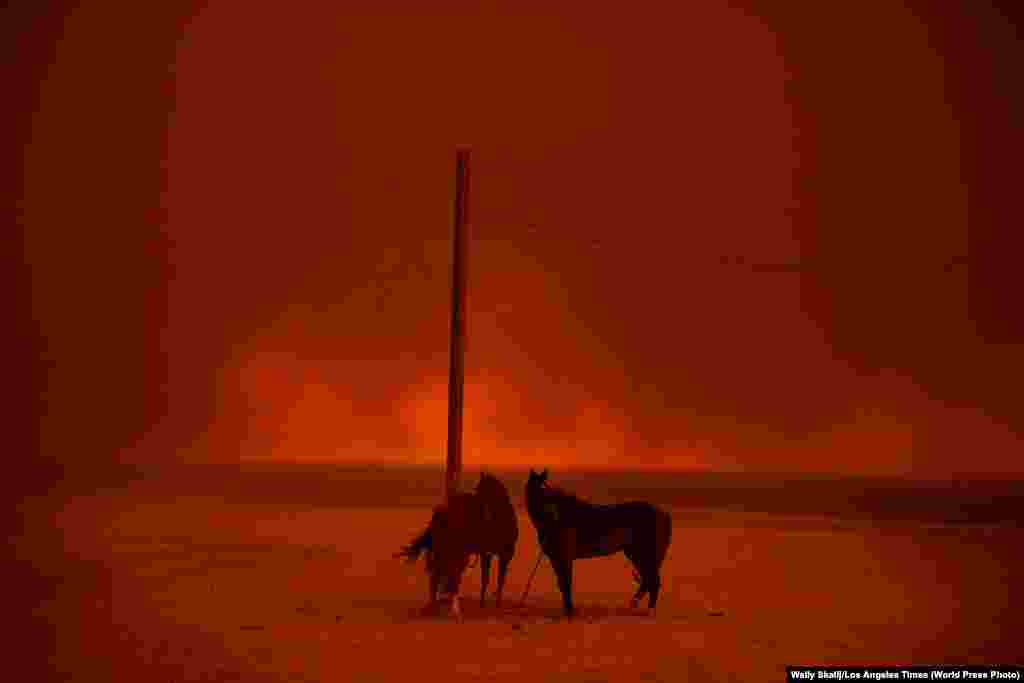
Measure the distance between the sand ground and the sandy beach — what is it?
22 millimetres

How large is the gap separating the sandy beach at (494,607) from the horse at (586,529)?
1.24 feet

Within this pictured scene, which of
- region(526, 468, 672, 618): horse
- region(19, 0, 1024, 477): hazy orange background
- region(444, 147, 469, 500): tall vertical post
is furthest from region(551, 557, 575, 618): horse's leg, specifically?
region(19, 0, 1024, 477): hazy orange background

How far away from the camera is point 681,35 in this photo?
3391cm

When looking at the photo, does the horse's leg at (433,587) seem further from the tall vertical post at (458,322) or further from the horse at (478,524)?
the tall vertical post at (458,322)

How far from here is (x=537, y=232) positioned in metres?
27.9

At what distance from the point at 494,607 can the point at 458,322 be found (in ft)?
6.22

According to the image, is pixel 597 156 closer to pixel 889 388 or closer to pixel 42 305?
pixel 889 388

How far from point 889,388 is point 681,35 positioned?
536 inches

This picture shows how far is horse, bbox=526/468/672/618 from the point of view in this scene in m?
6.61

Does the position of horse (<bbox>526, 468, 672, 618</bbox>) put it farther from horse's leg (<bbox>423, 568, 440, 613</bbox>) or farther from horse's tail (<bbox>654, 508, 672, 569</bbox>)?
horse's leg (<bbox>423, 568, 440, 613</bbox>)

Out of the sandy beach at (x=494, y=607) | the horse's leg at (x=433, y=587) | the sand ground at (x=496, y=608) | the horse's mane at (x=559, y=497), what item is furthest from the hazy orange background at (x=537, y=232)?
the horse's mane at (x=559, y=497)

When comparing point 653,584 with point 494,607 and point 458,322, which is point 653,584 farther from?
point 458,322

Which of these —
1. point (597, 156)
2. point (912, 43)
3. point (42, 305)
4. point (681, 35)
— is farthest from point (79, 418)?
point (912, 43)

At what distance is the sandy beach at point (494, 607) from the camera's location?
5750 mm
